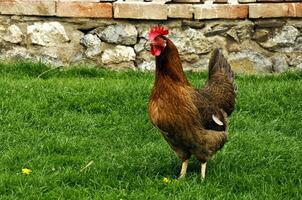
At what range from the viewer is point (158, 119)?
475 cm

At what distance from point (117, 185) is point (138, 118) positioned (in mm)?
1736

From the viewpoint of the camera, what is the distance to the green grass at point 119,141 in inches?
184

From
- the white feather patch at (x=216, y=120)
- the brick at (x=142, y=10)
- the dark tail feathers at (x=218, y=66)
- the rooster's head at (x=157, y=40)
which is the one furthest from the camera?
the brick at (x=142, y=10)

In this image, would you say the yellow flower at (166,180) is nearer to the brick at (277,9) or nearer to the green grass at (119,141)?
the green grass at (119,141)

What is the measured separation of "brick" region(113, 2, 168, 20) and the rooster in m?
3.18

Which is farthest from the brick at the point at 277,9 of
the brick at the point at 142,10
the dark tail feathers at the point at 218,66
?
the dark tail feathers at the point at 218,66

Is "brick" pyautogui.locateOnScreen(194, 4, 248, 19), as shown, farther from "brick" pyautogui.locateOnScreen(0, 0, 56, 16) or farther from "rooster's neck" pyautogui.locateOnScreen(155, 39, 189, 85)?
"rooster's neck" pyautogui.locateOnScreen(155, 39, 189, 85)

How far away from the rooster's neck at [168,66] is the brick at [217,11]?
3389 mm

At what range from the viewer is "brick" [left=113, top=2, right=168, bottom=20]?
809 centimetres

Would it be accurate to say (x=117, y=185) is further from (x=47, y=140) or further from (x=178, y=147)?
(x=47, y=140)

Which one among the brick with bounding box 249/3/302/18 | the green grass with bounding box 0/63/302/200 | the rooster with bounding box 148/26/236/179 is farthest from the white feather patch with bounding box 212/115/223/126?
the brick with bounding box 249/3/302/18

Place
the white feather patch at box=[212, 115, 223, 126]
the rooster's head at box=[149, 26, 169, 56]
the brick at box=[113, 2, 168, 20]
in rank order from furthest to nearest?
the brick at box=[113, 2, 168, 20]
the white feather patch at box=[212, 115, 223, 126]
the rooster's head at box=[149, 26, 169, 56]

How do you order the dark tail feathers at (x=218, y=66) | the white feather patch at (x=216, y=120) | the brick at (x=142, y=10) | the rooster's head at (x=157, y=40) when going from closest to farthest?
1. the rooster's head at (x=157, y=40)
2. the white feather patch at (x=216, y=120)
3. the dark tail feathers at (x=218, y=66)
4. the brick at (x=142, y=10)

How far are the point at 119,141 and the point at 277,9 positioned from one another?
3.29 metres
